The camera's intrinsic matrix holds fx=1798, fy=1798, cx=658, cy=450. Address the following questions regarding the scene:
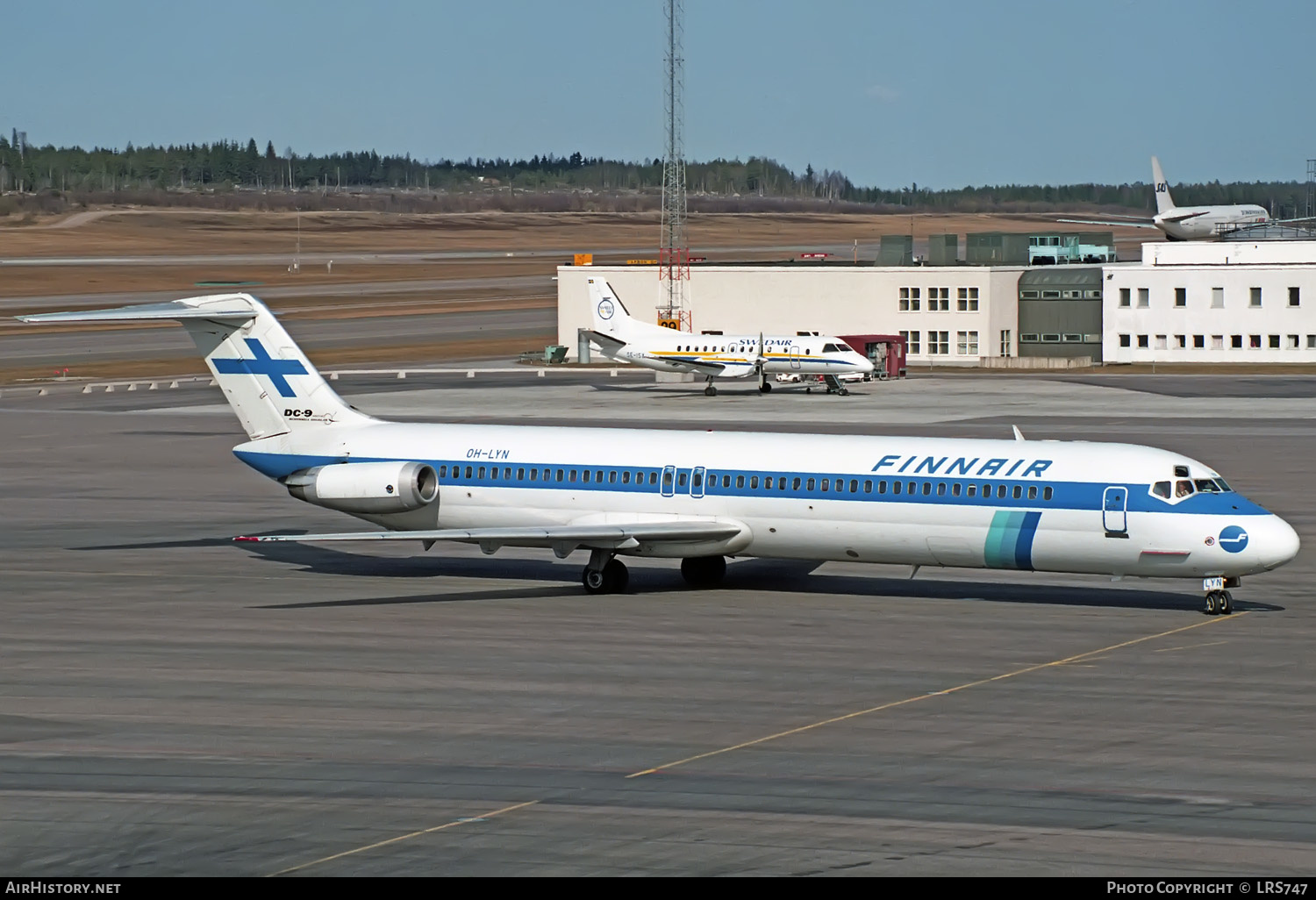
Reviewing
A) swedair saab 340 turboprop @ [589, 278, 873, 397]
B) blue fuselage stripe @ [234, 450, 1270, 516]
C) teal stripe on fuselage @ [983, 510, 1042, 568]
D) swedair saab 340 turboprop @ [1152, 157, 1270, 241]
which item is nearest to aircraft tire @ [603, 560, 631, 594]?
blue fuselage stripe @ [234, 450, 1270, 516]

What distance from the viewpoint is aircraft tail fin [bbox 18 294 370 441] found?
3894 centimetres

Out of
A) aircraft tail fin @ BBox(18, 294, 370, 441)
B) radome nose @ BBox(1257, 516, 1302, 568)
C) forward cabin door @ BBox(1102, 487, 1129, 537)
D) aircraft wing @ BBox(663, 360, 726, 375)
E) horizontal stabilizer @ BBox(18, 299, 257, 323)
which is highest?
horizontal stabilizer @ BBox(18, 299, 257, 323)

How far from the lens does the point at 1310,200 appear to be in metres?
177

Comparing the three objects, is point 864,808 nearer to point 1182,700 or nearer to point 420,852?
point 420,852

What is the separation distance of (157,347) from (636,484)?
322 ft

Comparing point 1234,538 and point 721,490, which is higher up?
point 721,490

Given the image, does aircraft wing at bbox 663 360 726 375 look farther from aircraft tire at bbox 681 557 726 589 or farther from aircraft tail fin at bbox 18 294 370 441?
aircraft tire at bbox 681 557 726 589

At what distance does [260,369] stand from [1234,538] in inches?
809

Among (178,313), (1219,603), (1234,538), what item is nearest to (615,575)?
(178,313)

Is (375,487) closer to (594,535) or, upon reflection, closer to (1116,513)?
(594,535)

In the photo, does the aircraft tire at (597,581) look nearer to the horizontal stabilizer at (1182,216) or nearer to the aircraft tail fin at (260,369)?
the aircraft tail fin at (260,369)

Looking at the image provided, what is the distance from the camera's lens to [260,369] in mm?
39156

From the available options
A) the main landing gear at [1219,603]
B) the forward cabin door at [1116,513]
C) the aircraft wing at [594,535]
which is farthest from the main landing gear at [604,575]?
the main landing gear at [1219,603]
